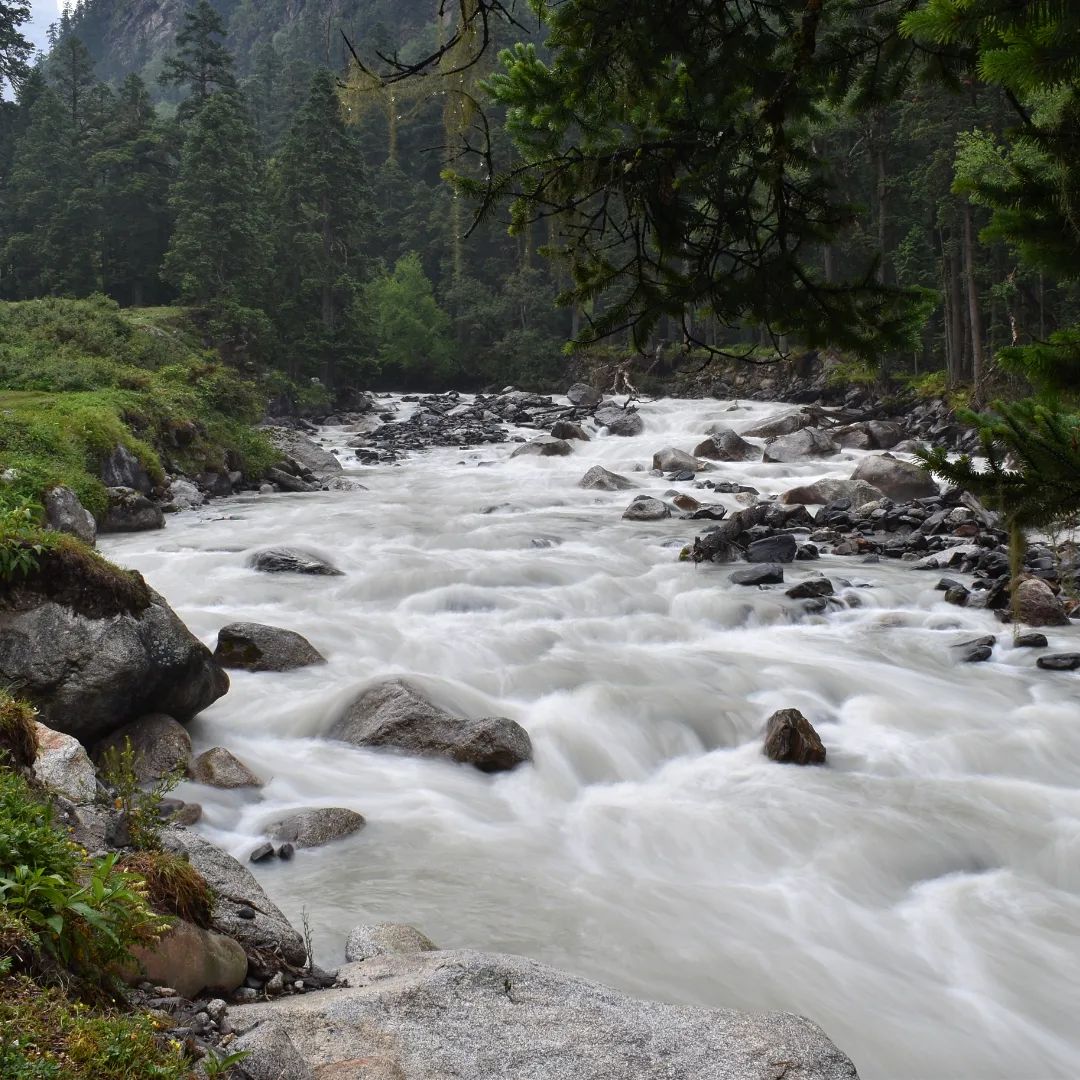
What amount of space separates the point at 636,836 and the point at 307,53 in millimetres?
128171

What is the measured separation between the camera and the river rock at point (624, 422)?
115 ft

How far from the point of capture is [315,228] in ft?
159

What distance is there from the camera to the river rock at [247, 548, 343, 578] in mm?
14438

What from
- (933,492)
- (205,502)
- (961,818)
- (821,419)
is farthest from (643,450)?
(961,818)

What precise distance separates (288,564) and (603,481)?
11.9 metres

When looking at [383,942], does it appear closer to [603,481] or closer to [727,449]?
[603,481]

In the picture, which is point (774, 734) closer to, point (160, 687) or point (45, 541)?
point (160, 687)

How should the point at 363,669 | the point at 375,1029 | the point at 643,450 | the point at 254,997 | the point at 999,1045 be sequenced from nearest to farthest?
the point at 375,1029 → the point at 254,997 → the point at 999,1045 → the point at 363,669 → the point at 643,450

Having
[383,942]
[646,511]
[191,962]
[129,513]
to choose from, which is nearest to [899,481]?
[646,511]

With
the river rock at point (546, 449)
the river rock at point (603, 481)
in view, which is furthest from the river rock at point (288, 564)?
the river rock at point (546, 449)

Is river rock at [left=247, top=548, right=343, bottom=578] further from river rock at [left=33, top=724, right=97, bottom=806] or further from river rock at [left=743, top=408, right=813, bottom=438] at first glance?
river rock at [left=743, top=408, right=813, bottom=438]

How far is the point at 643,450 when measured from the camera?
1233 inches

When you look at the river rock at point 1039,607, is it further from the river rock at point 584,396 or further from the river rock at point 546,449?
the river rock at point 584,396

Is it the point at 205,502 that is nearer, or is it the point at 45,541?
the point at 45,541
